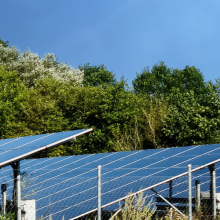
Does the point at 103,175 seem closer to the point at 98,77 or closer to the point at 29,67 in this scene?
the point at 29,67

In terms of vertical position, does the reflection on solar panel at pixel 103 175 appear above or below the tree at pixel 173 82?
below

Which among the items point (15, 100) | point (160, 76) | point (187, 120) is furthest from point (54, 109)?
point (160, 76)

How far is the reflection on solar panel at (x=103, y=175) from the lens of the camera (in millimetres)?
9992

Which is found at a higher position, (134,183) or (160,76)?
(160,76)

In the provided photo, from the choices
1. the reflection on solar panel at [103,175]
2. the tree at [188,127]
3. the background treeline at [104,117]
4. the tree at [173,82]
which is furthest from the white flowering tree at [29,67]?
the reflection on solar panel at [103,175]

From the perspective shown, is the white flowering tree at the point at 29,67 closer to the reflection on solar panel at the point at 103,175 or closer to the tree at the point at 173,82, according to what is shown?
the tree at the point at 173,82

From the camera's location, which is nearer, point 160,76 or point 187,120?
point 187,120

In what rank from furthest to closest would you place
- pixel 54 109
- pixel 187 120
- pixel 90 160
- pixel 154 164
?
pixel 54 109 < pixel 187 120 < pixel 90 160 < pixel 154 164

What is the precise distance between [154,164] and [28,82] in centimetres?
3771

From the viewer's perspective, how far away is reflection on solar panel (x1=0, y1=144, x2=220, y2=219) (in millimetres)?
9992

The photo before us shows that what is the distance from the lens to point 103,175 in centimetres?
1140

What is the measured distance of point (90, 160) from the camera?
1297cm

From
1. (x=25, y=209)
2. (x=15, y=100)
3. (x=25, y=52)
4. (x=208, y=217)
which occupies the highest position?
(x=25, y=52)

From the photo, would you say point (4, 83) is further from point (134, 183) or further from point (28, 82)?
point (134, 183)
